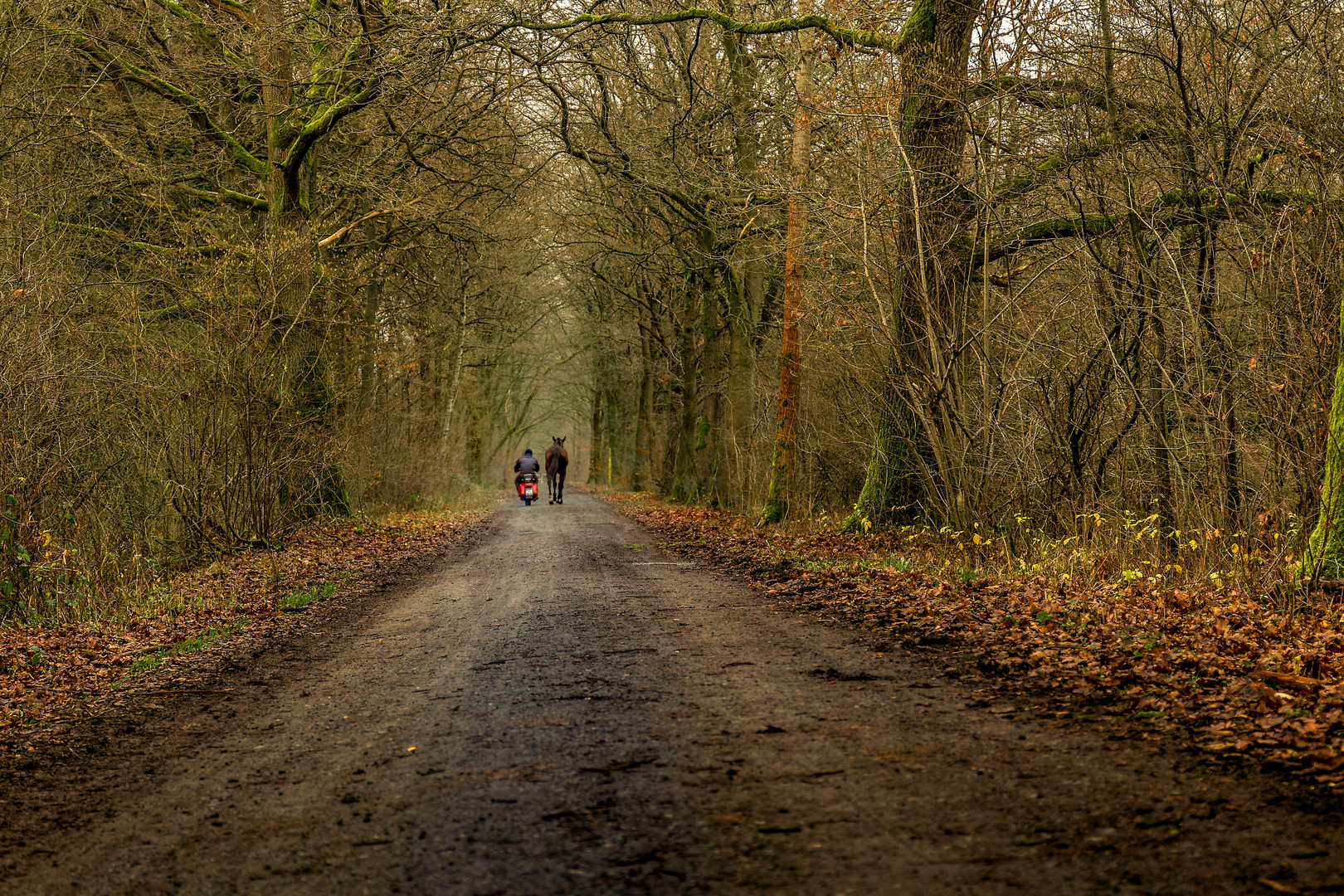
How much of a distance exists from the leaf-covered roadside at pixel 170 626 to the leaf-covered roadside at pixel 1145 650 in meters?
5.75

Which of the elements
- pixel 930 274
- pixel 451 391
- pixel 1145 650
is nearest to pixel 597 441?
pixel 451 391

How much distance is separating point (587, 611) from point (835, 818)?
238 inches

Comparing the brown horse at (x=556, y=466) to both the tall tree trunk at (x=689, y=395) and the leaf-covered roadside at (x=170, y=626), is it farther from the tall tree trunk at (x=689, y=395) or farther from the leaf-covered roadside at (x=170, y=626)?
the leaf-covered roadside at (x=170, y=626)

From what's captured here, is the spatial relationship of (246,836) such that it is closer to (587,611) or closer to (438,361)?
(587,611)

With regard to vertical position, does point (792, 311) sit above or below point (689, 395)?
above

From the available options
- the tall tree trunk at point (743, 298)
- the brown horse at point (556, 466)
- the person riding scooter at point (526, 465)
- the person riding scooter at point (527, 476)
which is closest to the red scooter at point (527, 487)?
the person riding scooter at point (527, 476)

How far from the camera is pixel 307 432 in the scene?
1628cm

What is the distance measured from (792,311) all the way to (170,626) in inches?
437

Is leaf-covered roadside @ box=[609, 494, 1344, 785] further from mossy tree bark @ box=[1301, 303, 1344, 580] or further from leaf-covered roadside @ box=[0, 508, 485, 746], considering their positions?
leaf-covered roadside @ box=[0, 508, 485, 746]

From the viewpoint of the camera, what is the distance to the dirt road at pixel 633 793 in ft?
11.5

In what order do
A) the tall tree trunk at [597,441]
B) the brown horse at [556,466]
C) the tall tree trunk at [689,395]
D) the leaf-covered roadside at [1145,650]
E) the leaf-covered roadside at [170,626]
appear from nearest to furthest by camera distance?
the leaf-covered roadside at [1145,650] < the leaf-covered roadside at [170,626] < the tall tree trunk at [689,395] < the brown horse at [556,466] < the tall tree trunk at [597,441]

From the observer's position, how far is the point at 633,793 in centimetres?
432

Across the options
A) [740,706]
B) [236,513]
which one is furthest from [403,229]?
[740,706]

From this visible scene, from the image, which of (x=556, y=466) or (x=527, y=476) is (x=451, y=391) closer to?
(x=527, y=476)
